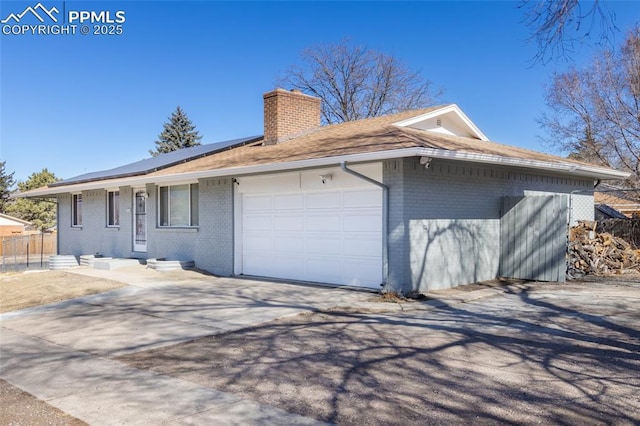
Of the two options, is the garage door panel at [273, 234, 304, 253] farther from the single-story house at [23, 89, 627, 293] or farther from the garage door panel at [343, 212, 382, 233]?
the garage door panel at [343, 212, 382, 233]

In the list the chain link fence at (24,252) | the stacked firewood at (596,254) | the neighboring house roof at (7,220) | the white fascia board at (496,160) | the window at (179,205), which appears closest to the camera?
the white fascia board at (496,160)

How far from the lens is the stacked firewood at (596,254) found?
13148mm

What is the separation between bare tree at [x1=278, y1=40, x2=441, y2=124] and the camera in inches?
1480

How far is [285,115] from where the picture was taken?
15.6m

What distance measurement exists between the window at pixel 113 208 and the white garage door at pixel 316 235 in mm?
6521

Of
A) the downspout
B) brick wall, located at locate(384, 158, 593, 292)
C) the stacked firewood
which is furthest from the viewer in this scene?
the stacked firewood

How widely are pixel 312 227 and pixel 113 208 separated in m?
9.47

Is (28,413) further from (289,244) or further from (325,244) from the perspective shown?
(289,244)

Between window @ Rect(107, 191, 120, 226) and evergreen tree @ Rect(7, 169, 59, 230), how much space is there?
39940 mm

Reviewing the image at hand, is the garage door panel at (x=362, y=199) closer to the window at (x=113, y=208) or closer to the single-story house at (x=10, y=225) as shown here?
the window at (x=113, y=208)

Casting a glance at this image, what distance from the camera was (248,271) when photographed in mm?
13477

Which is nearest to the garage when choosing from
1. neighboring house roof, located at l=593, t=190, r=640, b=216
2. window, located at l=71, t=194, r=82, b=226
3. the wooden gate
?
the wooden gate

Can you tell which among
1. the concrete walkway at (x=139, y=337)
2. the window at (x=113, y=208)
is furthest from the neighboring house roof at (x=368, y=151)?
the concrete walkway at (x=139, y=337)

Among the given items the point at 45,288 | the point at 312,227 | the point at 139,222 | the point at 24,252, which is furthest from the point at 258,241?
the point at 24,252
